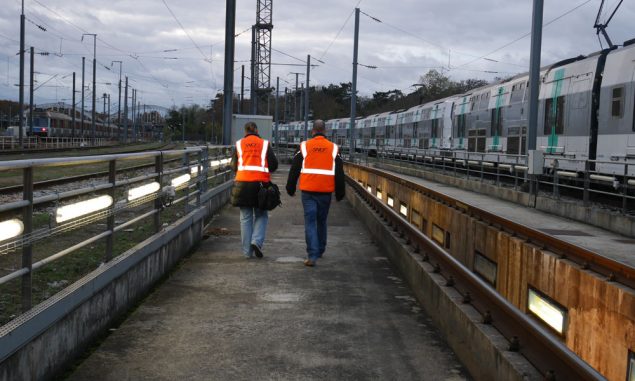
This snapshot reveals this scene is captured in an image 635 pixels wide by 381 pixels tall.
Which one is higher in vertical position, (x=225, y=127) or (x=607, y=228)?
(x=225, y=127)

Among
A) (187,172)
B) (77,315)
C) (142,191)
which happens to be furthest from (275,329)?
(187,172)

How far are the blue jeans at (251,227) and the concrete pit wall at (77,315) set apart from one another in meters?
1.63

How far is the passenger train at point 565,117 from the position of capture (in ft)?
58.1

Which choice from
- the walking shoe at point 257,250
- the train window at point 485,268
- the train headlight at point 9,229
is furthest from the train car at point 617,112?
the train headlight at point 9,229

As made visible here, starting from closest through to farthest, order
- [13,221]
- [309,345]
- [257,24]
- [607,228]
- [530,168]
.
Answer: [13,221], [309,345], [607,228], [530,168], [257,24]

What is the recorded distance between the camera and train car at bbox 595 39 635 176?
56.9 feet

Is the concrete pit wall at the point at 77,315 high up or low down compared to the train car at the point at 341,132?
down

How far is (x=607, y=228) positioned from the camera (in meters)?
15.2

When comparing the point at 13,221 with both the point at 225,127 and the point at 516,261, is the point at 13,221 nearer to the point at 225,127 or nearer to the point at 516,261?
the point at 516,261

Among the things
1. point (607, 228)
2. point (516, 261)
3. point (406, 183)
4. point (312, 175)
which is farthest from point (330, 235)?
point (516, 261)

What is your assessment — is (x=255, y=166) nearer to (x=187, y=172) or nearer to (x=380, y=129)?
(x=187, y=172)

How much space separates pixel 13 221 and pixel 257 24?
3869 cm

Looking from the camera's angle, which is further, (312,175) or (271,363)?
(312,175)

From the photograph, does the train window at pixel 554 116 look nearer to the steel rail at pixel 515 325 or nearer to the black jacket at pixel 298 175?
the black jacket at pixel 298 175
